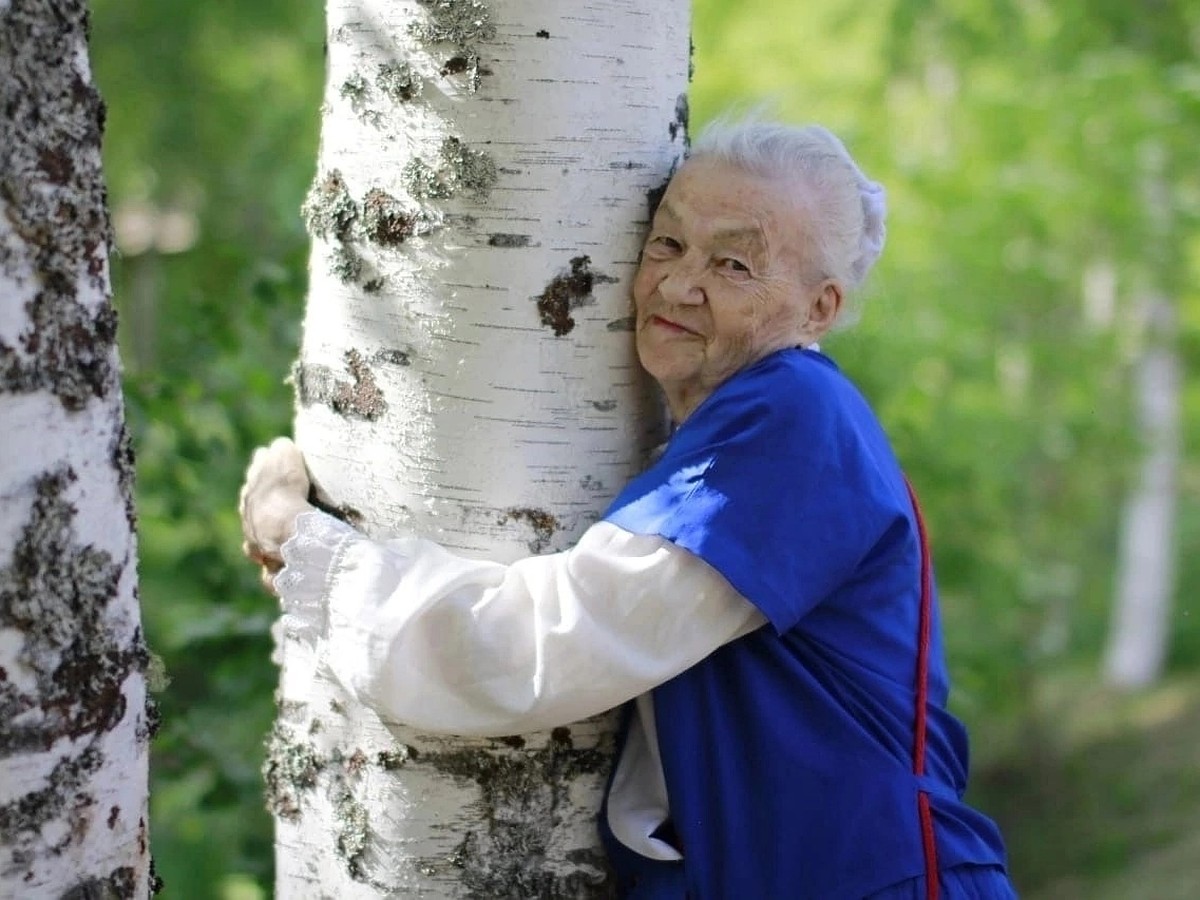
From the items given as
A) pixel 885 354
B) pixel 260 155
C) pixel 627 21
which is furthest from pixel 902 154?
pixel 627 21

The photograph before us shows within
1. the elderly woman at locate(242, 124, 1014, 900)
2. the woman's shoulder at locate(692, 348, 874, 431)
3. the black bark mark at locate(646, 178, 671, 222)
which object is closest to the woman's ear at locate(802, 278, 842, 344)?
the elderly woman at locate(242, 124, 1014, 900)

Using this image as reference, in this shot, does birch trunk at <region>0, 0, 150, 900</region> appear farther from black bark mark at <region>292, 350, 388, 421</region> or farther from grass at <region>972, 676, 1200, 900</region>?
grass at <region>972, 676, 1200, 900</region>

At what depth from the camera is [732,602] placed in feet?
5.60

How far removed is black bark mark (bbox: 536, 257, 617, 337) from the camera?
1.78m

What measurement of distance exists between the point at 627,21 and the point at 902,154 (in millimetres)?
5573

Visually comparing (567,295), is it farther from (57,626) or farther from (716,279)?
(57,626)

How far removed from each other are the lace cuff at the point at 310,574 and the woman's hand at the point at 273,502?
0.06 m

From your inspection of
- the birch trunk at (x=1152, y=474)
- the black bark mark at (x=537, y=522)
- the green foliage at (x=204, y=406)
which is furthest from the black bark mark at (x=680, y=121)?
the birch trunk at (x=1152, y=474)

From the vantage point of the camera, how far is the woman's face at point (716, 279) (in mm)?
1834

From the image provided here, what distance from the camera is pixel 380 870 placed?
1.83 meters

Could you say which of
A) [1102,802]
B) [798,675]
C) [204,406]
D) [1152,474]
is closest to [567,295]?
[798,675]

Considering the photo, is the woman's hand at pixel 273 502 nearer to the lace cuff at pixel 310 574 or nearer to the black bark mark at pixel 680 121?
the lace cuff at pixel 310 574

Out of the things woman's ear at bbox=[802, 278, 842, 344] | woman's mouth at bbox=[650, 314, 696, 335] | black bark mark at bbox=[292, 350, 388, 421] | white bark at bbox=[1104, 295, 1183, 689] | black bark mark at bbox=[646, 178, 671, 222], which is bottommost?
white bark at bbox=[1104, 295, 1183, 689]

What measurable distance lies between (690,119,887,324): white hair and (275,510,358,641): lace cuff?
0.73 m
